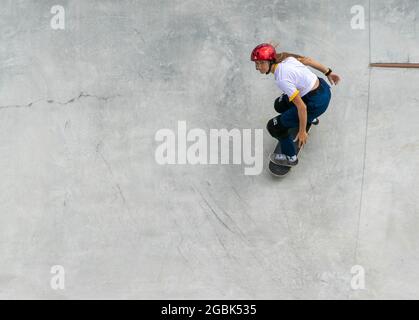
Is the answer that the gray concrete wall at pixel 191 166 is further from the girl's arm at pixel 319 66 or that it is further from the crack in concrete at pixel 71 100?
the girl's arm at pixel 319 66

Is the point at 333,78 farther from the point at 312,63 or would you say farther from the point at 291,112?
the point at 291,112

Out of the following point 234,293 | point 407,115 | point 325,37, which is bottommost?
point 234,293

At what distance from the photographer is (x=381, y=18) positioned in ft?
24.3

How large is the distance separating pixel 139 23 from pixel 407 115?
8.92ft

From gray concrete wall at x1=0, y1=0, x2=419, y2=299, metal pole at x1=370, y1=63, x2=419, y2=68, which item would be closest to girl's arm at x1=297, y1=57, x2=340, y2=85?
gray concrete wall at x1=0, y1=0, x2=419, y2=299

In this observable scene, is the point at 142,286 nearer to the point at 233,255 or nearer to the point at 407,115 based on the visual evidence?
the point at 233,255

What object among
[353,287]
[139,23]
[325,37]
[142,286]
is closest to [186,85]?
[139,23]

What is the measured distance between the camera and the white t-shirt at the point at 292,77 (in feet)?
21.3

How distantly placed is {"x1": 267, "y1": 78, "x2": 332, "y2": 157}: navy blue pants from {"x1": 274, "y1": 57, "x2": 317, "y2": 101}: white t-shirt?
0.15 m

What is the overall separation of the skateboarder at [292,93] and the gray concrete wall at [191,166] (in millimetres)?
310

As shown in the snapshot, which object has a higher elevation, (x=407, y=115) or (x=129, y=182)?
(x=407, y=115)

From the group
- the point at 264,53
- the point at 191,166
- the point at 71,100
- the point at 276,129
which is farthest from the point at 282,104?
the point at 71,100

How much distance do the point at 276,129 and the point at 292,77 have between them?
584 mm

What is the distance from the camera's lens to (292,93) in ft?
21.3
